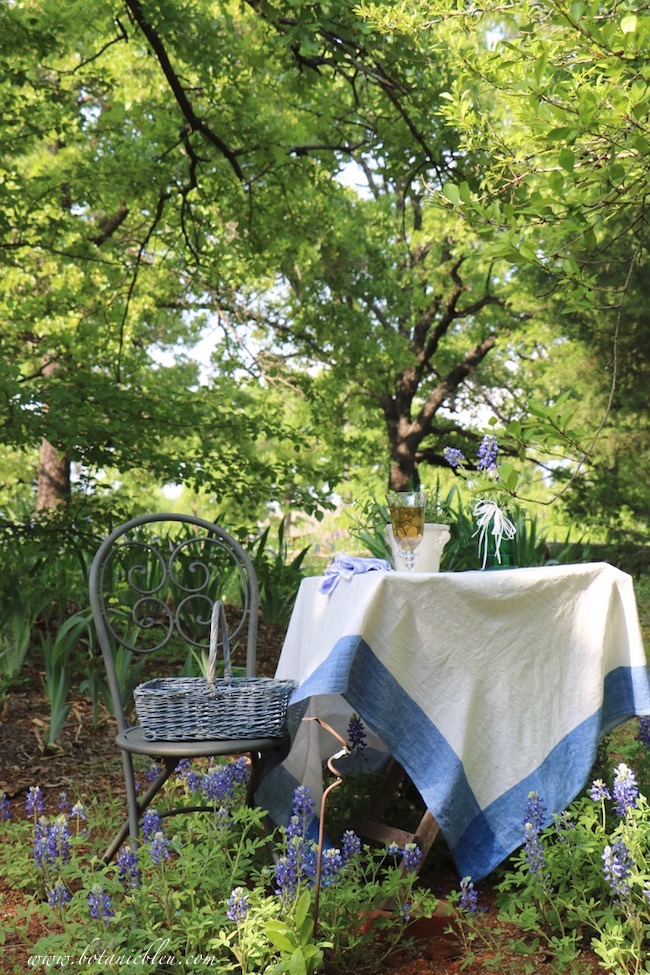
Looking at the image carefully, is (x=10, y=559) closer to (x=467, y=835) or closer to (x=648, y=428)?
(x=467, y=835)

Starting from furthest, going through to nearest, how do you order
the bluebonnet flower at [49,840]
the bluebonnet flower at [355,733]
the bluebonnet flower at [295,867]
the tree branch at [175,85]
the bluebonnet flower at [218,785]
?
the tree branch at [175,85]
the bluebonnet flower at [355,733]
the bluebonnet flower at [218,785]
the bluebonnet flower at [49,840]
the bluebonnet flower at [295,867]

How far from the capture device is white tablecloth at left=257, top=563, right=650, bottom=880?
234 centimetres

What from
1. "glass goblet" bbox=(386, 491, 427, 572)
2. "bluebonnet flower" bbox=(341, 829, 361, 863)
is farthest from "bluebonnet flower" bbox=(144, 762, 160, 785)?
"glass goblet" bbox=(386, 491, 427, 572)

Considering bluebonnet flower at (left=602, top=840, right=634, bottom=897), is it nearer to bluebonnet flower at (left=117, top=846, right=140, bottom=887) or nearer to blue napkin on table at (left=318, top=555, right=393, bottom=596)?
blue napkin on table at (left=318, top=555, right=393, bottom=596)

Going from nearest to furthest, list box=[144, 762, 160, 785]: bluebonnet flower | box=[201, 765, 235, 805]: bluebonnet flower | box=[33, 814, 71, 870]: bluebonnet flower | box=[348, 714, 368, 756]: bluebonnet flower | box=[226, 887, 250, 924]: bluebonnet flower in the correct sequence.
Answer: box=[226, 887, 250, 924]: bluebonnet flower < box=[33, 814, 71, 870]: bluebonnet flower < box=[201, 765, 235, 805]: bluebonnet flower < box=[348, 714, 368, 756]: bluebonnet flower < box=[144, 762, 160, 785]: bluebonnet flower

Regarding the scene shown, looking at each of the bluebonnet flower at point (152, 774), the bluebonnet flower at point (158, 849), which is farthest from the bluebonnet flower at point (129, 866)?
the bluebonnet flower at point (152, 774)

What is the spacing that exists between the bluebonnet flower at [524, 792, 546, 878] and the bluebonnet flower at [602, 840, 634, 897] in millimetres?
152

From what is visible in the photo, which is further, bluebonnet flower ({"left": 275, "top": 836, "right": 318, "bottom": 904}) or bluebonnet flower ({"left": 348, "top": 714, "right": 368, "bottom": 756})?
bluebonnet flower ({"left": 348, "top": 714, "right": 368, "bottom": 756})

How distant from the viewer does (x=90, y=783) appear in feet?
11.8

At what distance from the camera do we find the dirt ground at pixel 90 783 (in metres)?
2.11

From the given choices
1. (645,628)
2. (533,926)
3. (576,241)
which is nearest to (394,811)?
(533,926)

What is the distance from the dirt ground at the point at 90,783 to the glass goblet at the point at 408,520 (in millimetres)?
911

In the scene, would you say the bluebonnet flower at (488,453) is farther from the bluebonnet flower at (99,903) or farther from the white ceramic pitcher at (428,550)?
the bluebonnet flower at (99,903)

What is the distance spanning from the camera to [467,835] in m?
2.41
